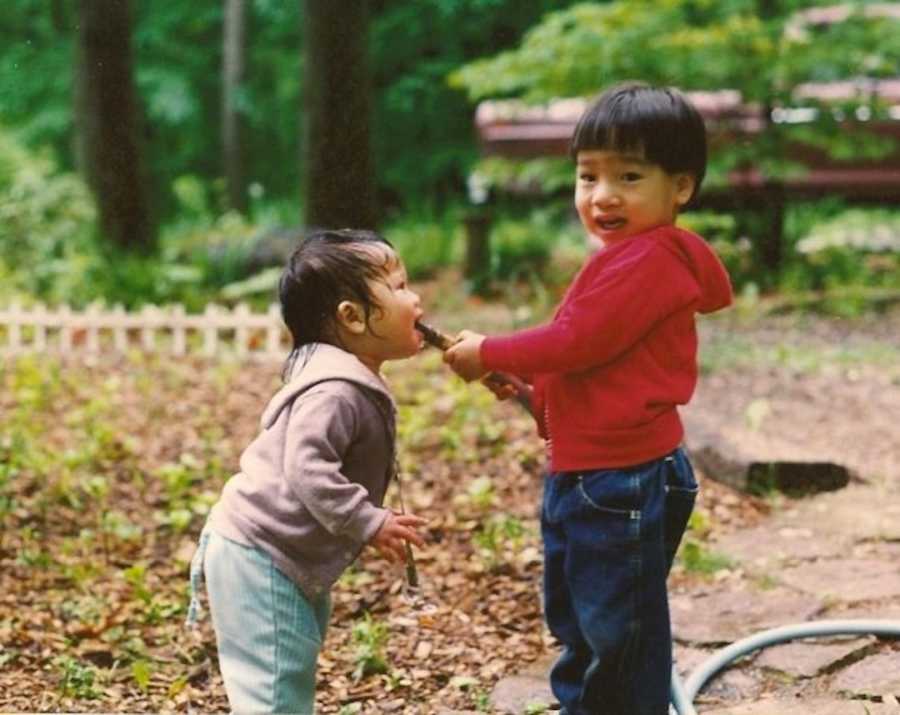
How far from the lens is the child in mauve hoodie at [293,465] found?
2557mm

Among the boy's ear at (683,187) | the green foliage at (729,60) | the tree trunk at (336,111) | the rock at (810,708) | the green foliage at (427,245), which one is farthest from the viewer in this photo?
the green foliage at (427,245)

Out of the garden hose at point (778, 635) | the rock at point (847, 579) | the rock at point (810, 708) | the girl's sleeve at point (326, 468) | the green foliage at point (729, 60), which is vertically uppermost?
the green foliage at point (729, 60)

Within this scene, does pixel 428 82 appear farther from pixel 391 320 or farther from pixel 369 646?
pixel 391 320

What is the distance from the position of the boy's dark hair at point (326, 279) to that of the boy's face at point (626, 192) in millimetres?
428

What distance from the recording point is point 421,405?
639 centimetres

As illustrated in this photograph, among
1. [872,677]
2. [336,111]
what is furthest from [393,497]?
[336,111]

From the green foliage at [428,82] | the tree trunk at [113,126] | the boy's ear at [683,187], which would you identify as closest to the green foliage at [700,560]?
the boy's ear at [683,187]

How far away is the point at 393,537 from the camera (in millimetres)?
2504

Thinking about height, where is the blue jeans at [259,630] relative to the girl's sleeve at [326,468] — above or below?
below

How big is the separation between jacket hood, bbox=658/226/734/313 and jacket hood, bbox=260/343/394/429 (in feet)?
2.06

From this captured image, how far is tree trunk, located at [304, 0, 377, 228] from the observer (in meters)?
9.31

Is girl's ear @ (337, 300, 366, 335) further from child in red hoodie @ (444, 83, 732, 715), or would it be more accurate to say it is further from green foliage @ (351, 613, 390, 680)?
green foliage @ (351, 613, 390, 680)

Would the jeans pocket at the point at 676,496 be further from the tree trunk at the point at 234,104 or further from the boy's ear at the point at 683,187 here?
the tree trunk at the point at 234,104

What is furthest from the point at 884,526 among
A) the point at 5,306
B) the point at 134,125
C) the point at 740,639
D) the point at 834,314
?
the point at 134,125
